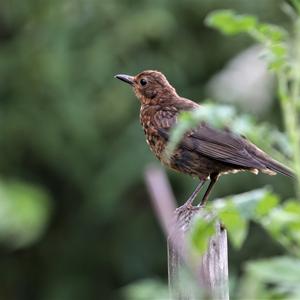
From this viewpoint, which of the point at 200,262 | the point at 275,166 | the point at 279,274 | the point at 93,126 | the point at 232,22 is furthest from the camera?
the point at 93,126

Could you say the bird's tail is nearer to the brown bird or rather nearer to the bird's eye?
the brown bird

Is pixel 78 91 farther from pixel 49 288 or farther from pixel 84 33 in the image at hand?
pixel 49 288

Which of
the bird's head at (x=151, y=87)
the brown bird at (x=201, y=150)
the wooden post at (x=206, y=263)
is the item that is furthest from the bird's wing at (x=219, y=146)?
the wooden post at (x=206, y=263)

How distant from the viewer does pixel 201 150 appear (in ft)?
14.6

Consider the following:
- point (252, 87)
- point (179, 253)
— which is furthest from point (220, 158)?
point (179, 253)

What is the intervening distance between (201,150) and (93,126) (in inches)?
131

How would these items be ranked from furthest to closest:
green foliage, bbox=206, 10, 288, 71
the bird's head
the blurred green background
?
1. the blurred green background
2. the bird's head
3. green foliage, bbox=206, 10, 288, 71

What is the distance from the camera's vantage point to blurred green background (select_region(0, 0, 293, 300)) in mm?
7660

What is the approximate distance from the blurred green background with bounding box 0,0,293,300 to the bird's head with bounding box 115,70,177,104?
90.4 inches

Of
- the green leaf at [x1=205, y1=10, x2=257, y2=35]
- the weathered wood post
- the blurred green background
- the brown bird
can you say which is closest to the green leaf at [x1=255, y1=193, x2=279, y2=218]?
the weathered wood post

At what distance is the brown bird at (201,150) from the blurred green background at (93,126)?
2.66 meters

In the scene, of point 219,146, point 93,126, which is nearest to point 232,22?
point 219,146

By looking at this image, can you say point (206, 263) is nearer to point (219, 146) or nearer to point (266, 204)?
point (266, 204)

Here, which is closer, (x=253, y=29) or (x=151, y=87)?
(x=253, y=29)
